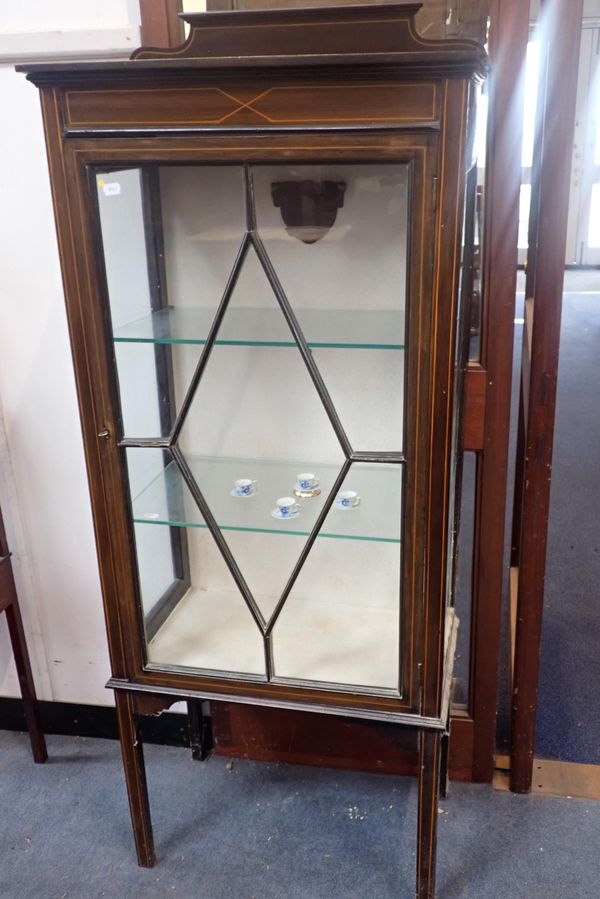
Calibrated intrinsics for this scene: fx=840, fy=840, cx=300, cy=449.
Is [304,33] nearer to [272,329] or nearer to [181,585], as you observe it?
[272,329]

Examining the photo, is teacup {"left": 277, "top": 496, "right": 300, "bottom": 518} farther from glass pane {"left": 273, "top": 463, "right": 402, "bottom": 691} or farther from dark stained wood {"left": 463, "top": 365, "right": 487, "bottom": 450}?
dark stained wood {"left": 463, "top": 365, "right": 487, "bottom": 450}

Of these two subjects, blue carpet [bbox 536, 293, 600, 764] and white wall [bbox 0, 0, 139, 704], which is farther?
blue carpet [bbox 536, 293, 600, 764]

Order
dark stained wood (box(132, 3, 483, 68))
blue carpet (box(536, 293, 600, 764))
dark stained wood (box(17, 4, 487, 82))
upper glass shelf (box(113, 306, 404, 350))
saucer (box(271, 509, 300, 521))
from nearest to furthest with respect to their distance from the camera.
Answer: dark stained wood (box(17, 4, 487, 82)), dark stained wood (box(132, 3, 483, 68)), upper glass shelf (box(113, 306, 404, 350)), saucer (box(271, 509, 300, 521)), blue carpet (box(536, 293, 600, 764))

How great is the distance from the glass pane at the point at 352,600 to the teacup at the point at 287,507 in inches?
2.4

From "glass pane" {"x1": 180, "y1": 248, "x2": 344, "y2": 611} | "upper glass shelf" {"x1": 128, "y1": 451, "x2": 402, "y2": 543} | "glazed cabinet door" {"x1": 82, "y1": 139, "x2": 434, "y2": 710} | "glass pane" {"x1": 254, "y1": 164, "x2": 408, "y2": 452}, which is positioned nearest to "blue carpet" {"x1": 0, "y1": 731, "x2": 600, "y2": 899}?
"glazed cabinet door" {"x1": 82, "y1": 139, "x2": 434, "y2": 710}

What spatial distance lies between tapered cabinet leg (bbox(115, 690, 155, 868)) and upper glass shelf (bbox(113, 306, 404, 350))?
58 centimetres

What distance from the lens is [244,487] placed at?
1.34m

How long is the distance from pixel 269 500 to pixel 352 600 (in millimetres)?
254

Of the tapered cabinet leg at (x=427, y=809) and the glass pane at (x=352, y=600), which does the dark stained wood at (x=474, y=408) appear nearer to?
the glass pane at (x=352, y=600)

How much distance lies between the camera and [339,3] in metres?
1.22

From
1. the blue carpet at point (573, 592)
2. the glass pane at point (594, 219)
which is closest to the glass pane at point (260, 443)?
the blue carpet at point (573, 592)

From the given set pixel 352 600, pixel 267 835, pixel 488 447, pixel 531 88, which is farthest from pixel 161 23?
pixel 531 88

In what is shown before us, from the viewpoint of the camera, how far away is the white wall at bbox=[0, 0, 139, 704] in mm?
1334

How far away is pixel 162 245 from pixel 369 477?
0.51 metres
